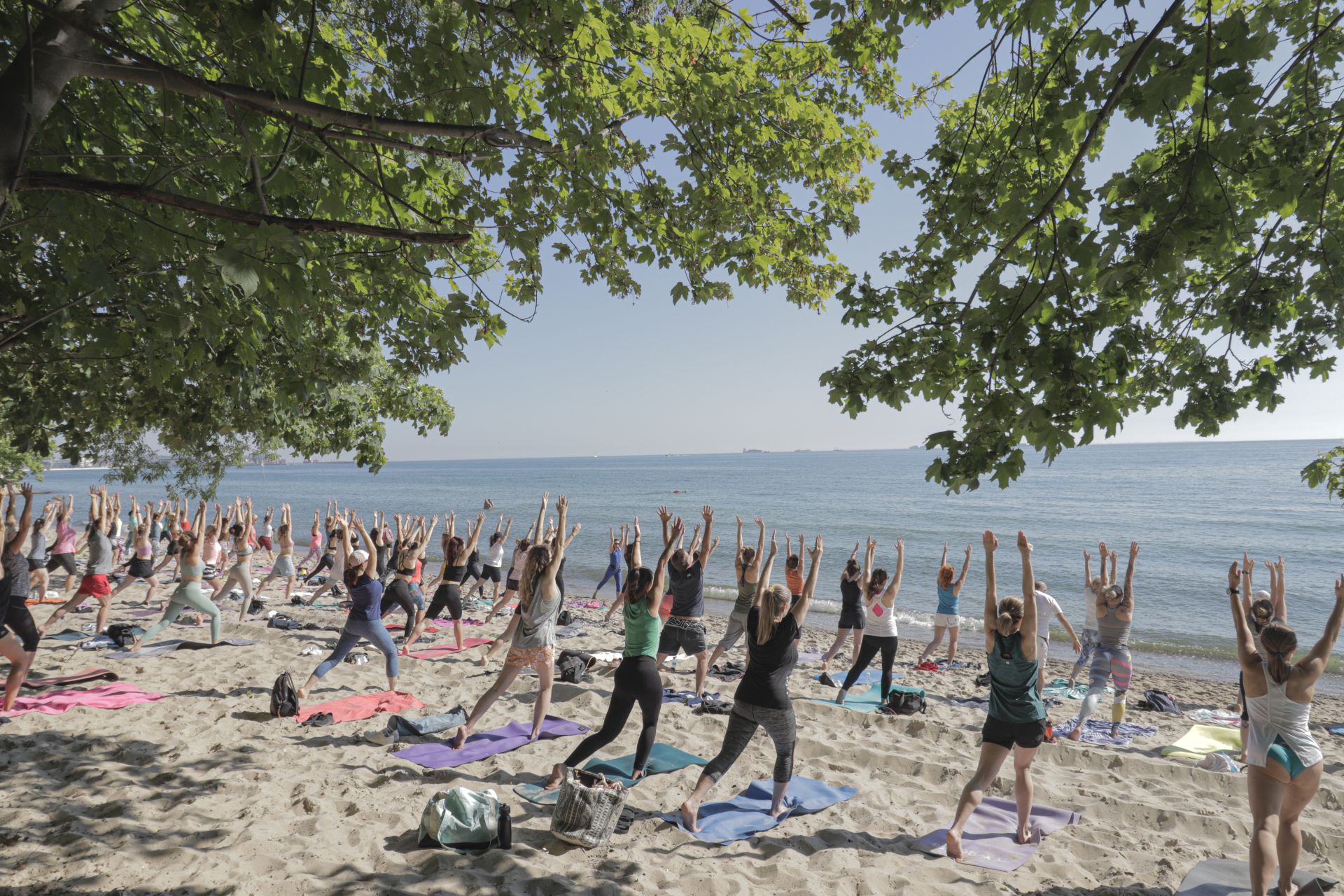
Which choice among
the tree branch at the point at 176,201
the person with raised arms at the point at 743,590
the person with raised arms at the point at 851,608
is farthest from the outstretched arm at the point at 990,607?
the person with raised arms at the point at 851,608

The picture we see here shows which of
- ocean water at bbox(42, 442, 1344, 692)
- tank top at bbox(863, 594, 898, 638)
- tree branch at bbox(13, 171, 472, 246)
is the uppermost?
tree branch at bbox(13, 171, 472, 246)

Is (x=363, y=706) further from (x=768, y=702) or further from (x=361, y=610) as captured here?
(x=768, y=702)

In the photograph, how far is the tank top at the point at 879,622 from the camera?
31.4 ft

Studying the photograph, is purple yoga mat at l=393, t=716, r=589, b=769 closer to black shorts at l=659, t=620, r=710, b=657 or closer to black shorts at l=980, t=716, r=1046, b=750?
black shorts at l=659, t=620, r=710, b=657

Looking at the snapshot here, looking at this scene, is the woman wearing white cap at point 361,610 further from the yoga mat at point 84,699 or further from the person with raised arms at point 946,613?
the person with raised arms at point 946,613

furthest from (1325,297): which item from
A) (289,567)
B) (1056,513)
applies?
(1056,513)

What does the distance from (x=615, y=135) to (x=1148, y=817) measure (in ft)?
24.2

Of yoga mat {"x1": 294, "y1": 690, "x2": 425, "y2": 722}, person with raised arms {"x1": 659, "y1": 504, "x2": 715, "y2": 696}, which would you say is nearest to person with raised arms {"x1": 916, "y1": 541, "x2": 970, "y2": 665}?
person with raised arms {"x1": 659, "y1": 504, "x2": 715, "y2": 696}

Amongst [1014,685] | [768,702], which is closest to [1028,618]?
[1014,685]

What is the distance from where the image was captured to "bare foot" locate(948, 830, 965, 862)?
5160mm

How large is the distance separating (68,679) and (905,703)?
10751mm

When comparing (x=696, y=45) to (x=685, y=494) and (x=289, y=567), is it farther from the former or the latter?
(x=685, y=494)

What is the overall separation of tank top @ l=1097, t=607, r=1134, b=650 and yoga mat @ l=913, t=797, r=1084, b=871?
3.69 metres

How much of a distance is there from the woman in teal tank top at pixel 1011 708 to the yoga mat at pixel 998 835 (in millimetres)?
120
